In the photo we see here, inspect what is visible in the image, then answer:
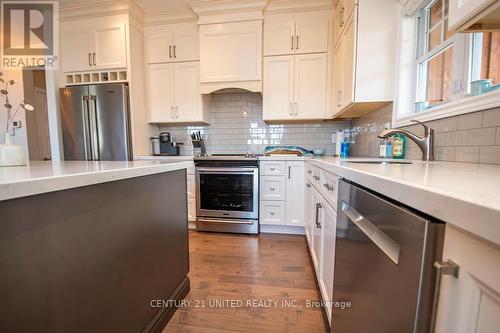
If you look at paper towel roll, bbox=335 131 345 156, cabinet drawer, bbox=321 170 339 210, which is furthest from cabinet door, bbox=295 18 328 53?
cabinet drawer, bbox=321 170 339 210

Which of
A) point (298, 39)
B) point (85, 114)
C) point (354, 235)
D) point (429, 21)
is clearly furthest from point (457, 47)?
point (85, 114)

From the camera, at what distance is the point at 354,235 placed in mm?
743

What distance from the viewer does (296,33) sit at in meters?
2.62

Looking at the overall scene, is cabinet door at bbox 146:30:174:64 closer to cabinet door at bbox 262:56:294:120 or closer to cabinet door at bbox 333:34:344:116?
cabinet door at bbox 262:56:294:120

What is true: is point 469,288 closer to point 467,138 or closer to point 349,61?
point 467,138

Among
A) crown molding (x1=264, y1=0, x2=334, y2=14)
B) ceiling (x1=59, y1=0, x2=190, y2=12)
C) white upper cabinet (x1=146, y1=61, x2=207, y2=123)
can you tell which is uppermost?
ceiling (x1=59, y1=0, x2=190, y2=12)

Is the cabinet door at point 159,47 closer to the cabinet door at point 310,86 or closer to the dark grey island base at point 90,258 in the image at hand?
the cabinet door at point 310,86

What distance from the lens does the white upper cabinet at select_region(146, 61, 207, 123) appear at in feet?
9.59

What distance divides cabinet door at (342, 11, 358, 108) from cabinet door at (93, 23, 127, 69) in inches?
100

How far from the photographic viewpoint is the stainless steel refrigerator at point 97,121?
2.69m

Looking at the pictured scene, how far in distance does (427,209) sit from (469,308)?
144mm

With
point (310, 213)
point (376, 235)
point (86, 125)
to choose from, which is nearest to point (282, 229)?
point (310, 213)

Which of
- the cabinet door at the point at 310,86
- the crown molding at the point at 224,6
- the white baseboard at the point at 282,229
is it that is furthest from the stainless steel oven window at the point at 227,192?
the crown molding at the point at 224,6

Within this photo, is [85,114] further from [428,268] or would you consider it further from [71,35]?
[428,268]
